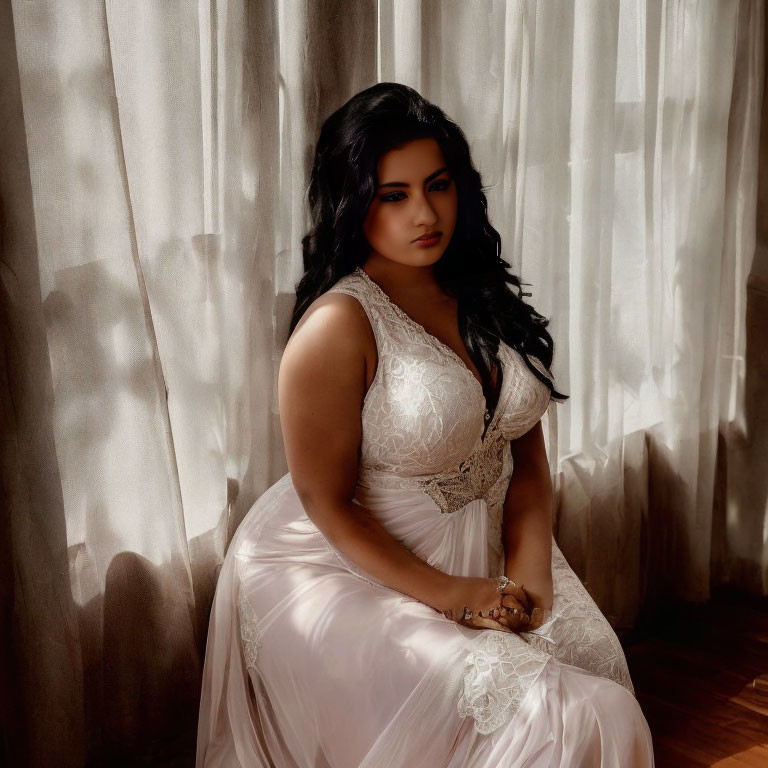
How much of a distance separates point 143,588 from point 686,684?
159 centimetres

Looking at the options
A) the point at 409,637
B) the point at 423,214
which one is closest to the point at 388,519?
the point at 409,637

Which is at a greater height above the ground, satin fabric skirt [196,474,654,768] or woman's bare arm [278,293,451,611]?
woman's bare arm [278,293,451,611]

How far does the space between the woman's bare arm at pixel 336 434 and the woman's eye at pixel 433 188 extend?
0.19m

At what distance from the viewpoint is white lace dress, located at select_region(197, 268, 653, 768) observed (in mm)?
1332

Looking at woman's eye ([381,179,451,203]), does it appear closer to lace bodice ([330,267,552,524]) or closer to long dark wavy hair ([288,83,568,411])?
long dark wavy hair ([288,83,568,411])

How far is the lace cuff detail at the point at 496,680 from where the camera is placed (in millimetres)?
1325

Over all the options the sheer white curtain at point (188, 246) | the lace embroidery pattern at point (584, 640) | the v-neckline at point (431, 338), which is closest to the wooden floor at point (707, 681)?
the sheer white curtain at point (188, 246)

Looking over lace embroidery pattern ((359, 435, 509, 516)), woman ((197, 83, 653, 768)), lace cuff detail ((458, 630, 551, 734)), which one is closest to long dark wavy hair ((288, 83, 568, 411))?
woman ((197, 83, 653, 768))

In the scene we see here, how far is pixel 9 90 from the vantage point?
1365 mm

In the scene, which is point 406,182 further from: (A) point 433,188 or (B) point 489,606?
(B) point 489,606

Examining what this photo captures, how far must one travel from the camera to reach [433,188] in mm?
1669

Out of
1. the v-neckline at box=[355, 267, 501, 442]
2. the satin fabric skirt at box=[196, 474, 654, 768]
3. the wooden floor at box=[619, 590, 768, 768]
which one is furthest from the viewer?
the wooden floor at box=[619, 590, 768, 768]

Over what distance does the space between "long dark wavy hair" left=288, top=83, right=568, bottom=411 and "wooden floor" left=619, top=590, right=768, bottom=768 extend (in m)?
1.04

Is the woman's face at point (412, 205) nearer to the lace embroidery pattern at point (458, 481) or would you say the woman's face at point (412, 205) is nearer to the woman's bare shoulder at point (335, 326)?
the woman's bare shoulder at point (335, 326)
